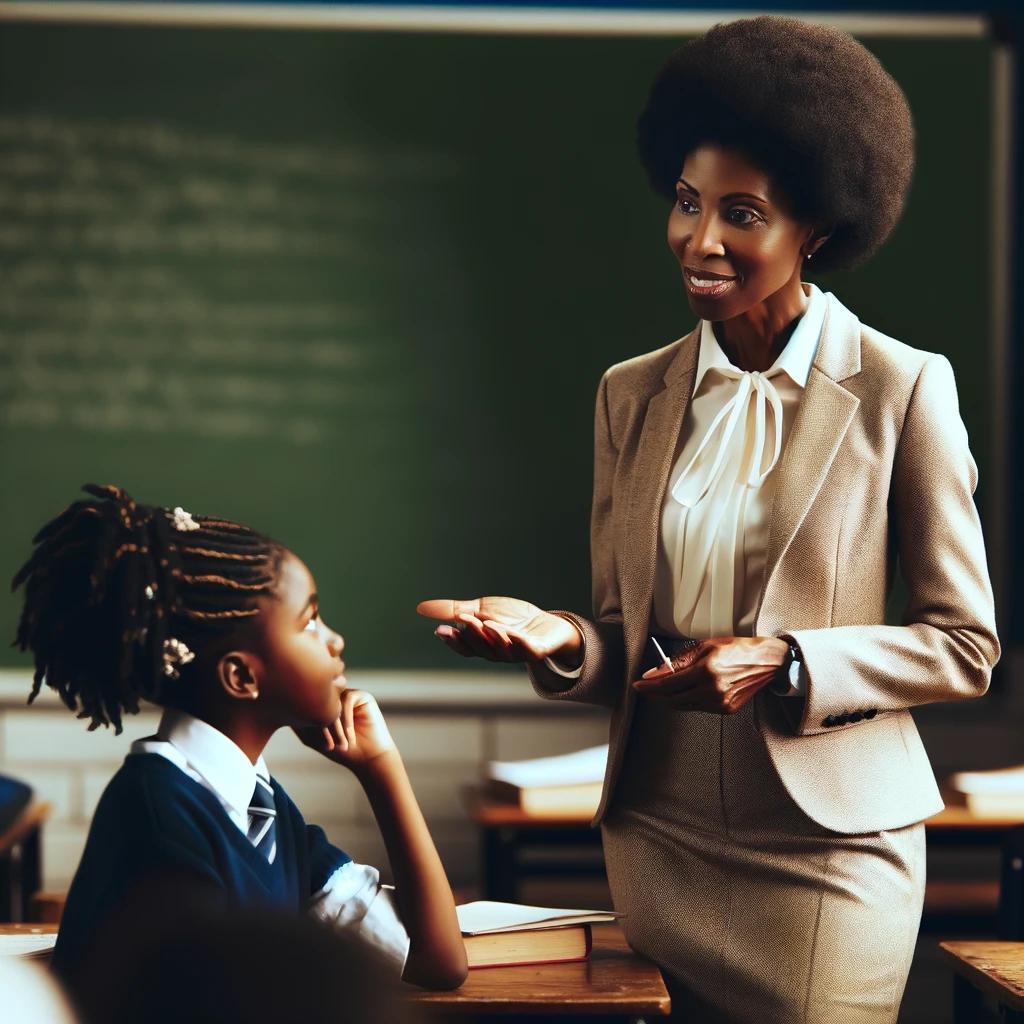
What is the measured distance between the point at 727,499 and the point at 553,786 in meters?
1.41

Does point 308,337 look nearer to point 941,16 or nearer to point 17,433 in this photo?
point 17,433

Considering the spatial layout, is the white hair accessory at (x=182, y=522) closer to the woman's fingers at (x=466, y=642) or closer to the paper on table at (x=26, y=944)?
the woman's fingers at (x=466, y=642)

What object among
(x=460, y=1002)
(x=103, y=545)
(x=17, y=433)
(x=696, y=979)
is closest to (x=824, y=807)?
(x=696, y=979)

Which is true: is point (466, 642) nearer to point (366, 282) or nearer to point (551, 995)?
point (551, 995)

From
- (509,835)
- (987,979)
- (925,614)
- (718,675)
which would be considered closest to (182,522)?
(718,675)

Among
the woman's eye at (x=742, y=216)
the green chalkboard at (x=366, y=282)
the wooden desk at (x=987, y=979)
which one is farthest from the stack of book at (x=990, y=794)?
the woman's eye at (x=742, y=216)

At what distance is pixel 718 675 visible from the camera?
4.62ft

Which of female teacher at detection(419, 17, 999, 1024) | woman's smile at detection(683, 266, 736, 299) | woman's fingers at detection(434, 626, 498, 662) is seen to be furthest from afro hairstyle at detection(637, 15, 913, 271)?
woman's fingers at detection(434, 626, 498, 662)

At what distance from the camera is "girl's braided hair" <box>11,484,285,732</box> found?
51.1 inches

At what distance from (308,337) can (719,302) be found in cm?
218

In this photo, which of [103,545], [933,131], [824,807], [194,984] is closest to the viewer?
[194,984]

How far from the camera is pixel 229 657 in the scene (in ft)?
4.38

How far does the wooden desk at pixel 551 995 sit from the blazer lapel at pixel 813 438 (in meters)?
0.43

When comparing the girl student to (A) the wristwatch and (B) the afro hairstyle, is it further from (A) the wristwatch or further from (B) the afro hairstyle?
(B) the afro hairstyle
